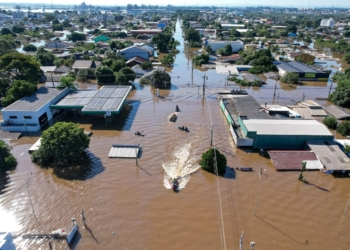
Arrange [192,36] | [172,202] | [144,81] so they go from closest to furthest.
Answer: [172,202], [144,81], [192,36]

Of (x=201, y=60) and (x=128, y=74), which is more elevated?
(x=128, y=74)

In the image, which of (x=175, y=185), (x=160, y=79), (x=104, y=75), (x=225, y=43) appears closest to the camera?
(x=175, y=185)

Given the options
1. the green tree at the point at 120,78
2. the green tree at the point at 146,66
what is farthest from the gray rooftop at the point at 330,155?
the green tree at the point at 146,66

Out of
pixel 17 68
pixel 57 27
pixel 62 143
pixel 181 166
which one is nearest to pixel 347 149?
pixel 181 166

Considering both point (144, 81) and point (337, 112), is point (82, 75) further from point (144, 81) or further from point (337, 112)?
point (337, 112)

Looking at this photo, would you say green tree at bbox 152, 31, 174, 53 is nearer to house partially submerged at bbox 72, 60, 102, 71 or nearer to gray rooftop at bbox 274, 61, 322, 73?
house partially submerged at bbox 72, 60, 102, 71
